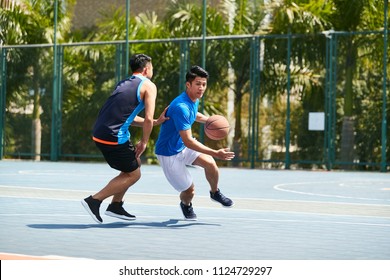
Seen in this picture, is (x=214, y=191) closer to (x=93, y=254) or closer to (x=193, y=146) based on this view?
(x=193, y=146)

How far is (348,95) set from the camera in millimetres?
26906

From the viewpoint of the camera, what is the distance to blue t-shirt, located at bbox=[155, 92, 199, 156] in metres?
10.3

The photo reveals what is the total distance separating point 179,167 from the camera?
1044cm

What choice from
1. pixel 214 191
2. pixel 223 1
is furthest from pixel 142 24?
pixel 214 191

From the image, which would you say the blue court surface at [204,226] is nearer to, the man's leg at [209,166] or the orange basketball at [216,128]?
the man's leg at [209,166]

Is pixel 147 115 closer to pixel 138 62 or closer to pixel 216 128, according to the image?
pixel 138 62

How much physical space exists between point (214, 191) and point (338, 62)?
17124mm

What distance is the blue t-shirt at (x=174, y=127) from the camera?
10.3 meters

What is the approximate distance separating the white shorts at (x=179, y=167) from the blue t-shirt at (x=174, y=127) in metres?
0.06

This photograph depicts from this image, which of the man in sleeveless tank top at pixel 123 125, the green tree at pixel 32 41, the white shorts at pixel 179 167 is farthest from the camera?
the green tree at pixel 32 41

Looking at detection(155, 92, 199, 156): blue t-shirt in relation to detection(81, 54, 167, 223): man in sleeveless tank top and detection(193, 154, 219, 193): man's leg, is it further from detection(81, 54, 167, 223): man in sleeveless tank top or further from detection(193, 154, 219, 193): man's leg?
detection(81, 54, 167, 223): man in sleeveless tank top

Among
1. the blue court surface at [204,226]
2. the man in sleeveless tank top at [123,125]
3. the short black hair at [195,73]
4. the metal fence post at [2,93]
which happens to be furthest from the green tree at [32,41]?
the man in sleeveless tank top at [123,125]

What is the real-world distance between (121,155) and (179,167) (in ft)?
2.38
